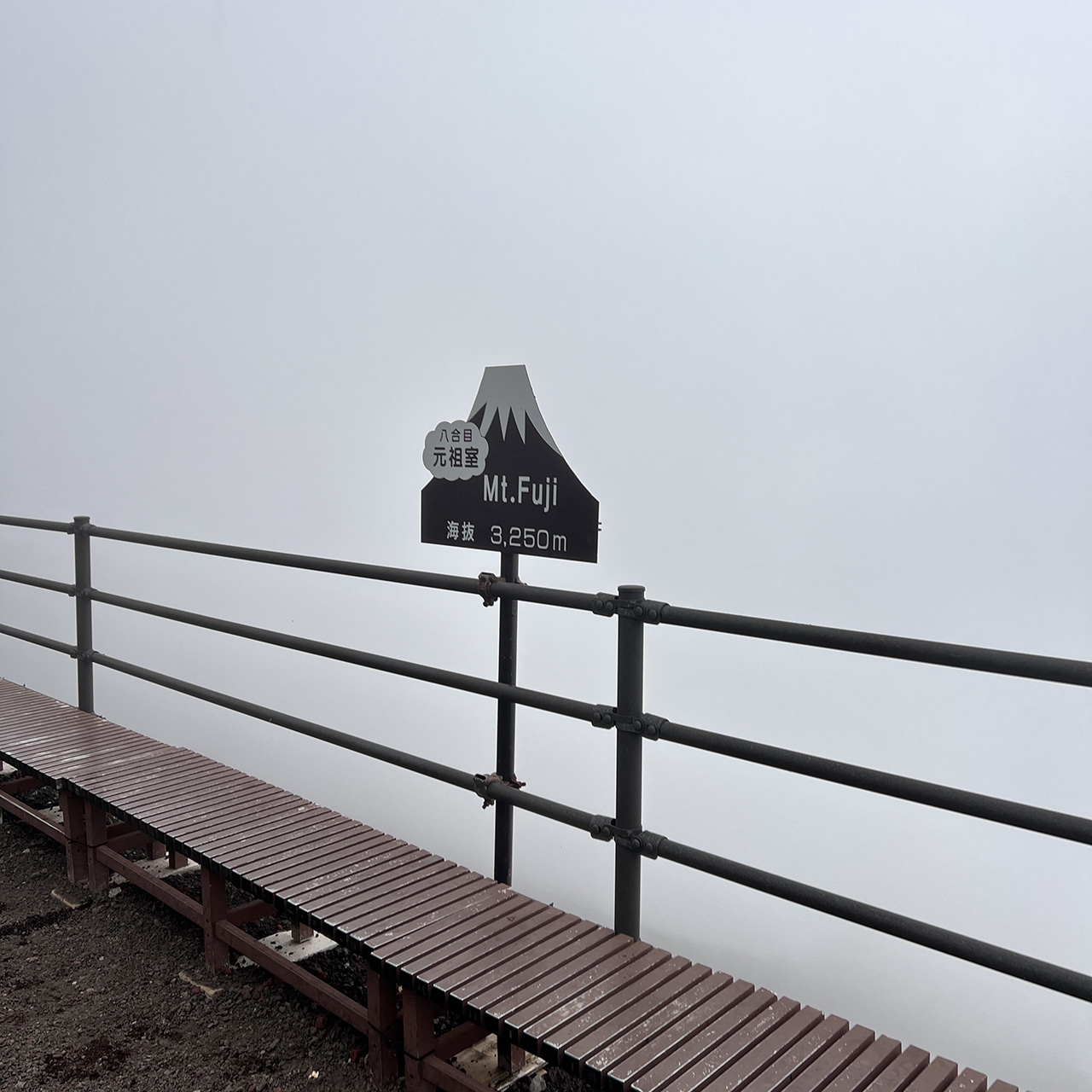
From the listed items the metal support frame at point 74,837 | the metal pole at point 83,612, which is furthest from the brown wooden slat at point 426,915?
the metal pole at point 83,612

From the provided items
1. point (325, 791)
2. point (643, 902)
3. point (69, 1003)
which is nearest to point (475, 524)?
point (69, 1003)

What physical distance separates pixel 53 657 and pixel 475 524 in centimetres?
509

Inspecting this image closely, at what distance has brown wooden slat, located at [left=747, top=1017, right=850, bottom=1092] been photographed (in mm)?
1397

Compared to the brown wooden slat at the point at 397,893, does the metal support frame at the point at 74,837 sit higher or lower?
lower

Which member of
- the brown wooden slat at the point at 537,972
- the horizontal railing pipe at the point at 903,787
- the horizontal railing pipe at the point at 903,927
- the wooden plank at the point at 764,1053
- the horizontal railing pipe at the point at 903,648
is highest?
the horizontal railing pipe at the point at 903,648

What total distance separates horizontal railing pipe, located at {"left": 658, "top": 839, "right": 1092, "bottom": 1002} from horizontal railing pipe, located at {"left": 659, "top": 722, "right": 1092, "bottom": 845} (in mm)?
174

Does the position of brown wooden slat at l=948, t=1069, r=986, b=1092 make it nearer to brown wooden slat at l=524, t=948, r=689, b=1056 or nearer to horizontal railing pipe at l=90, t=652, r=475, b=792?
brown wooden slat at l=524, t=948, r=689, b=1056

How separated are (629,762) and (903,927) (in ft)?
1.81

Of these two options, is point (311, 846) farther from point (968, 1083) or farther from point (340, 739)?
point (968, 1083)

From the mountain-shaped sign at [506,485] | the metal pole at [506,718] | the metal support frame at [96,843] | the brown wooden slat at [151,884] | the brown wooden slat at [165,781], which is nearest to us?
the mountain-shaped sign at [506,485]

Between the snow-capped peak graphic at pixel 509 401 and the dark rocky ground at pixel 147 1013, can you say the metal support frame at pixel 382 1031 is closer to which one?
the dark rocky ground at pixel 147 1013

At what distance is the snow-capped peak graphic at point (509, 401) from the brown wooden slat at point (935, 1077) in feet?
4.26

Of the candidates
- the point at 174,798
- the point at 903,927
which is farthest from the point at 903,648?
the point at 174,798

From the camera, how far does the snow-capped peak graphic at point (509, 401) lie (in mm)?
2172
